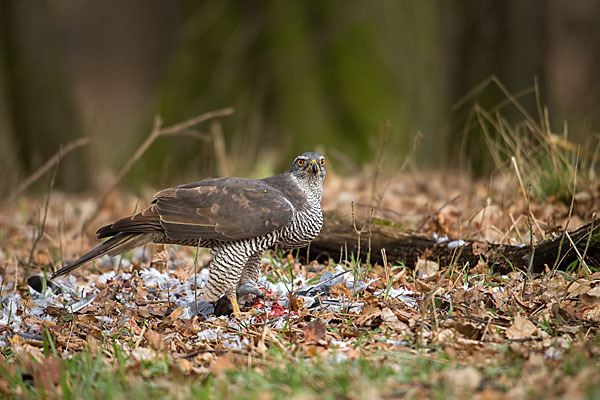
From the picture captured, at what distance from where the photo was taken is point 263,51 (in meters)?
9.82

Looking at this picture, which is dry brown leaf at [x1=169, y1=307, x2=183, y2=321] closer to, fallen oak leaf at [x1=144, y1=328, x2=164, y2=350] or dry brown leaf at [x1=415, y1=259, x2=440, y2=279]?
fallen oak leaf at [x1=144, y1=328, x2=164, y2=350]

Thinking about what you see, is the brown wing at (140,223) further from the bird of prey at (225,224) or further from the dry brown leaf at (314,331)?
the dry brown leaf at (314,331)

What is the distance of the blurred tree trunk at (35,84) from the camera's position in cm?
941

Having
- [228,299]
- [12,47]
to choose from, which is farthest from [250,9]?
[228,299]

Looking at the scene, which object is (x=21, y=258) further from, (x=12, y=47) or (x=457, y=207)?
(x=12, y=47)

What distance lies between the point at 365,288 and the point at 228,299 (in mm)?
888

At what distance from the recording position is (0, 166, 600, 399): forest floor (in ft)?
8.41

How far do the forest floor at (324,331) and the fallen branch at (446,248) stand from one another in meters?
0.07

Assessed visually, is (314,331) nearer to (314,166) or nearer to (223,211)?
(223,211)

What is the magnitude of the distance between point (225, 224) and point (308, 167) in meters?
0.71

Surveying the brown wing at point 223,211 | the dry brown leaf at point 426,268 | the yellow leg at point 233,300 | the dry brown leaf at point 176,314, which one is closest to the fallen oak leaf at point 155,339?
the dry brown leaf at point 176,314

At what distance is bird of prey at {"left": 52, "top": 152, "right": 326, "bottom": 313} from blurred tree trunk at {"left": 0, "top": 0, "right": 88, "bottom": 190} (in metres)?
5.83

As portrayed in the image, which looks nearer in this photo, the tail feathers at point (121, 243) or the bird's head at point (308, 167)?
the tail feathers at point (121, 243)

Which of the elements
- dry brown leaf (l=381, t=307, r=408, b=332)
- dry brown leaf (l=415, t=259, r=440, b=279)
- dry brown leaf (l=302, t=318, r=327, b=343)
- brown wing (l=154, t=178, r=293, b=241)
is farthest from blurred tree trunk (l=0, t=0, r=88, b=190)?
dry brown leaf (l=381, t=307, r=408, b=332)
